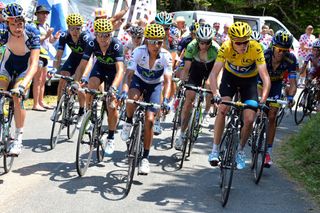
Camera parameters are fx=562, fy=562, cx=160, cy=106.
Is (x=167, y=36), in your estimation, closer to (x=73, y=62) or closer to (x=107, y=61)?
(x=73, y=62)

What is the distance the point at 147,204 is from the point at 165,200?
0.34 metres

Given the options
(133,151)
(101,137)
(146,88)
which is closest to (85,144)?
(101,137)

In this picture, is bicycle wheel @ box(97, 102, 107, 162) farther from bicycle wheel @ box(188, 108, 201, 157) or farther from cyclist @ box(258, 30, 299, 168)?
cyclist @ box(258, 30, 299, 168)

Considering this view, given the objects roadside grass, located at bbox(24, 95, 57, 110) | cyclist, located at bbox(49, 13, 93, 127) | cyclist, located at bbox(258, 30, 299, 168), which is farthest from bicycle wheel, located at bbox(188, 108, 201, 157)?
roadside grass, located at bbox(24, 95, 57, 110)

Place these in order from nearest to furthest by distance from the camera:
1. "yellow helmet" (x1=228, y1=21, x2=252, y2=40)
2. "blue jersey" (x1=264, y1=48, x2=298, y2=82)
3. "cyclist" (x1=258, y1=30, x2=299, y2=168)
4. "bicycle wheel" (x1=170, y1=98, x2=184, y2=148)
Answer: "yellow helmet" (x1=228, y1=21, x2=252, y2=40), "cyclist" (x1=258, y1=30, x2=299, y2=168), "blue jersey" (x1=264, y1=48, x2=298, y2=82), "bicycle wheel" (x1=170, y1=98, x2=184, y2=148)

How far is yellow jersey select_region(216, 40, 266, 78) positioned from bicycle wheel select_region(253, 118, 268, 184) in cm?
79

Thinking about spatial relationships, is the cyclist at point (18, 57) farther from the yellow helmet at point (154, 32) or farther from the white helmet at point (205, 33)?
the white helmet at point (205, 33)

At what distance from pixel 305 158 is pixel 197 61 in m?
2.54

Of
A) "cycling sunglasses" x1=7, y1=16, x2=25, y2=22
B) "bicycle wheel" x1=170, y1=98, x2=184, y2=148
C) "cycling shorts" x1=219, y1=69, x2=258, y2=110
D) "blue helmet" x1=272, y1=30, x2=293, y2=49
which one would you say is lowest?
"bicycle wheel" x1=170, y1=98, x2=184, y2=148

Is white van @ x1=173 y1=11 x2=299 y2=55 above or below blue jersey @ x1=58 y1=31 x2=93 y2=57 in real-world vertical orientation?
above

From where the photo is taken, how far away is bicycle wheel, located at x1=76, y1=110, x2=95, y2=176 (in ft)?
25.1

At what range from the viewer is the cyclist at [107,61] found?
8195 millimetres

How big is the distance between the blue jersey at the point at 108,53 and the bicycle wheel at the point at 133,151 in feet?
5.03

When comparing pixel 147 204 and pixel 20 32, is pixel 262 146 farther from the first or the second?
pixel 20 32
